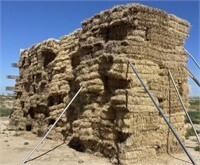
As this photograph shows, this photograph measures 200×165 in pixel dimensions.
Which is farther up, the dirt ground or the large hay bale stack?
the large hay bale stack

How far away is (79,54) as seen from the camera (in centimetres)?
1227

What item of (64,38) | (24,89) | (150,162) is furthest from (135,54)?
(24,89)

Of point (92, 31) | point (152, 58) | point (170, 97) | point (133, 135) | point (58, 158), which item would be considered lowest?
point (58, 158)

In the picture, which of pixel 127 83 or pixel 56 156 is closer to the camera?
pixel 127 83

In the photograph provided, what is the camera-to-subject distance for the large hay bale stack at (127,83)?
9.42 metres

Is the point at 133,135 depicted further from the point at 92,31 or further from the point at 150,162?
the point at 92,31

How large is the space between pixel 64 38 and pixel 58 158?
5520 millimetres

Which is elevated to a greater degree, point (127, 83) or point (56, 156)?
point (127, 83)

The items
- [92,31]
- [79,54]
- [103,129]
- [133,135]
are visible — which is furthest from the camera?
[79,54]

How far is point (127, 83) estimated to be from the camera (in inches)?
372

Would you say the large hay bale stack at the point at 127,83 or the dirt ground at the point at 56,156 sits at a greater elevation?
the large hay bale stack at the point at 127,83

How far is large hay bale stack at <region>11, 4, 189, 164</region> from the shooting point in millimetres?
9422

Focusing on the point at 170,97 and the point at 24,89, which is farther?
the point at 24,89

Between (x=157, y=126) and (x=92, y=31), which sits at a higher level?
(x=92, y=31)
